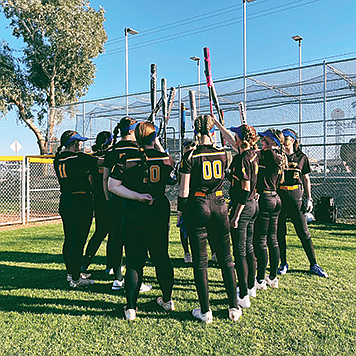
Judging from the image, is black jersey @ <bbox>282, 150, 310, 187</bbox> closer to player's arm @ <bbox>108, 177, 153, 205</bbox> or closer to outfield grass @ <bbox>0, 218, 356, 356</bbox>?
outfield grass @ <bbox>0, 218, 356, 356</bbox>

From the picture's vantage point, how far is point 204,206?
132 inches

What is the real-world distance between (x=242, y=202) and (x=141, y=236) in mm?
1147

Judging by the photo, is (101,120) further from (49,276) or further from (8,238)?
(49,276)

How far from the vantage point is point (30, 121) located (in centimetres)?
2294

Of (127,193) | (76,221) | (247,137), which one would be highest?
(247,137)

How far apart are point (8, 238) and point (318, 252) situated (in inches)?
282

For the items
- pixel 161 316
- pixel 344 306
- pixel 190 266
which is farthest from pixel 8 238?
pixel 344 306

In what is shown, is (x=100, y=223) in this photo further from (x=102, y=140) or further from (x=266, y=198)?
(x=266, y=198)

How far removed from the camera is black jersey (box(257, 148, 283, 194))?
437cm

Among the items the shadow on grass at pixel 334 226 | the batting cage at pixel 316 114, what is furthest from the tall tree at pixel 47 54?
the shadow on grass at pixel 334 226

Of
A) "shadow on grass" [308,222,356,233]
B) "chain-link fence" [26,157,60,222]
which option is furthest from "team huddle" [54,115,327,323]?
"chain-link fence" [26,157,60,222]

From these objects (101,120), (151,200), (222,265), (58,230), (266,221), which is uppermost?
(101,120)

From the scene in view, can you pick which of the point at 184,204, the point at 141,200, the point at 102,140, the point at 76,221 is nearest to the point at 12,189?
the point at 102,140

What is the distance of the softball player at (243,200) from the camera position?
12.2ft
